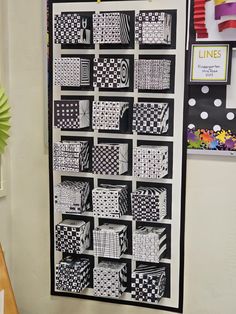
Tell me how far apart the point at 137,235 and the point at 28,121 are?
0.86 m

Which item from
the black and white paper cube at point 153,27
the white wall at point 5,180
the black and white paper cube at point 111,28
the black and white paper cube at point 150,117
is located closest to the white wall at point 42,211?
the white wall at point 5,180

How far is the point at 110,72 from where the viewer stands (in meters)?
2.70

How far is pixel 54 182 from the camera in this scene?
9.89 feet

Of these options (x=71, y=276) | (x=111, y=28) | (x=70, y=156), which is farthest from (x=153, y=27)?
(x=71, y=276)

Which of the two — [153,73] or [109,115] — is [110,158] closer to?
[109,115]

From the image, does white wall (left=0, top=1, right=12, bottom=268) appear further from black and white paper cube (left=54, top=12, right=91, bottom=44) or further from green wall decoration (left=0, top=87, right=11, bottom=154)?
black and white paper cube (left=54, top=12, right=91, bottom=44)

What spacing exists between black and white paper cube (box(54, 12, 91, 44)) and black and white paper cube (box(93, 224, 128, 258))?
3.08ft

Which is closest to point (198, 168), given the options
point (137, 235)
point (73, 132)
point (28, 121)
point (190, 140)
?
point (190, 140)

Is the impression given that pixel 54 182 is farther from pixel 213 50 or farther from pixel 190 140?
pixel 213 50

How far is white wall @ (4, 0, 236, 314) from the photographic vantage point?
8.96 ft

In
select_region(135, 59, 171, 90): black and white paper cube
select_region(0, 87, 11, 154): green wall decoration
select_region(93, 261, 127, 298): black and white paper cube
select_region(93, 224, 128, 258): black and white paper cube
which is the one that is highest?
select_region(135, 59, 171, 90): black and white paper cube

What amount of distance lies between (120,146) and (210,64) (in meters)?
0.57

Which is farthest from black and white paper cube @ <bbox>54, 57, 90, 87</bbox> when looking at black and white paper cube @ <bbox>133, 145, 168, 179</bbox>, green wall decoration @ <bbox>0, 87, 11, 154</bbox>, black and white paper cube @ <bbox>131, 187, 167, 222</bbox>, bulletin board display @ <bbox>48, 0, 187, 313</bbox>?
black and white paper cube @ <bbox>131, 187, 167, 222</bbox>

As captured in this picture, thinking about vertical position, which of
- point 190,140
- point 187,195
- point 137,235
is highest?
point 190,140
